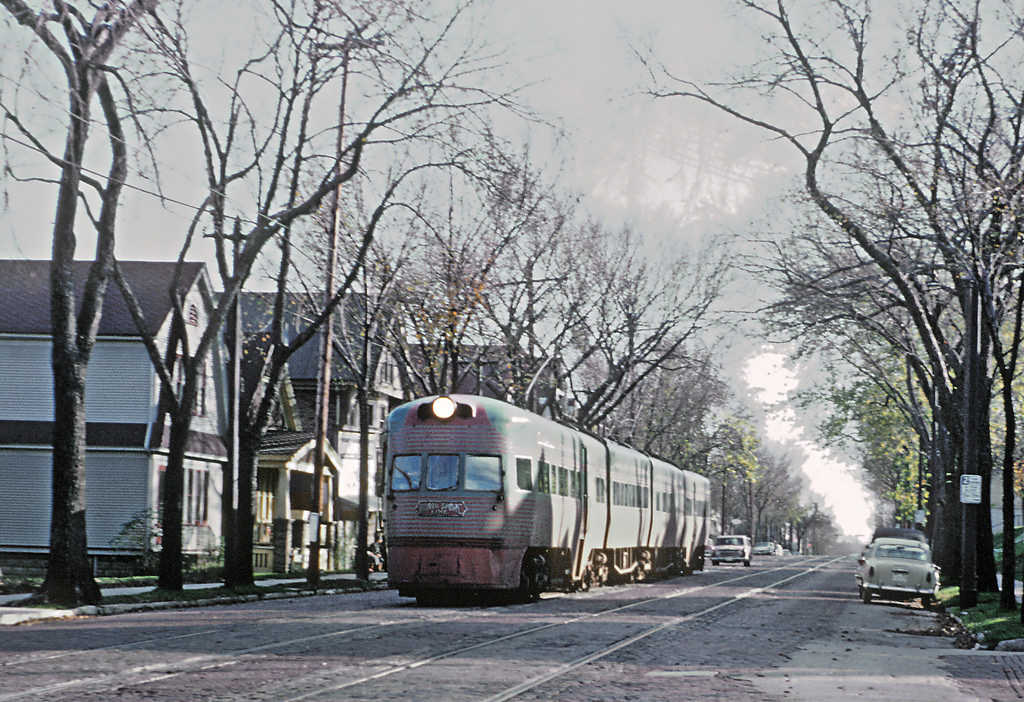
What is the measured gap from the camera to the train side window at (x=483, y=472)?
24.5 m

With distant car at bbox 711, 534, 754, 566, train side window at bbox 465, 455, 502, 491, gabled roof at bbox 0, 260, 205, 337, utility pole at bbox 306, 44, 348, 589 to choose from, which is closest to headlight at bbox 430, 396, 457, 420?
train side window at bbox 465, 455, 502, 491

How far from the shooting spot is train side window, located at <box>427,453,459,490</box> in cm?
2448

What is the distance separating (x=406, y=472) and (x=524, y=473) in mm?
2356

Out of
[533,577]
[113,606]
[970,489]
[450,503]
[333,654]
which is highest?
[970,489]

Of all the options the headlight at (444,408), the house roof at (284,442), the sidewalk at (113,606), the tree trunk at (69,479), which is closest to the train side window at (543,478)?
the headlight at (444,408)

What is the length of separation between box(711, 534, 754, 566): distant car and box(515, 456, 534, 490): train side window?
175 feet

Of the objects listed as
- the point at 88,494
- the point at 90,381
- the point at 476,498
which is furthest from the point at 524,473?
the point at 90,381

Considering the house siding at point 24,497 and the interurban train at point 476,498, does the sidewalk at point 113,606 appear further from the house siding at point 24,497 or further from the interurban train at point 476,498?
the house siding at point 24,497

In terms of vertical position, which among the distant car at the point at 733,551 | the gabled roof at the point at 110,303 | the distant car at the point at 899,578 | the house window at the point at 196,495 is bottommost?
the distant car at the point at 733,551

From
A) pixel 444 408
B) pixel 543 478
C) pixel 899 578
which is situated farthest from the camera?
pixel 899 578

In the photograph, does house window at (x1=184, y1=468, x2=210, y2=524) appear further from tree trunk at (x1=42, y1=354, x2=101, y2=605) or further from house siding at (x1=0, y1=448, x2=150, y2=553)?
tree trunk at (x1=42, y1=354, x2=101, y2=605)

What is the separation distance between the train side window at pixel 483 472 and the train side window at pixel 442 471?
0.77ft

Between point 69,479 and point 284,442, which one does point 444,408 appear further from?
point 284,442

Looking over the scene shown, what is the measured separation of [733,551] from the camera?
78.0m
